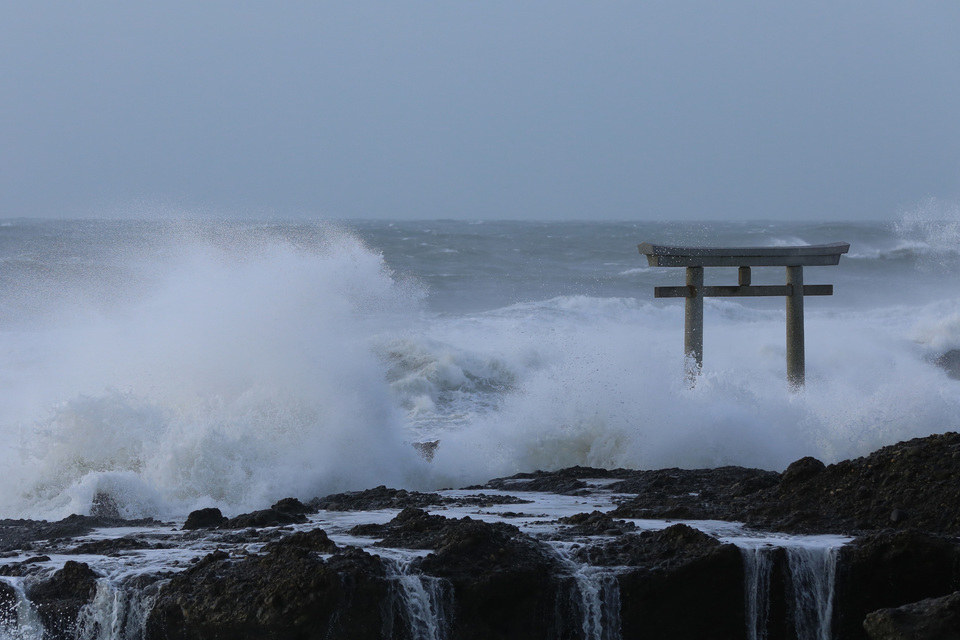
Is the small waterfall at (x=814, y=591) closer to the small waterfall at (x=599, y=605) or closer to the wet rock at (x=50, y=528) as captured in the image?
the small waterfall at (x=599, y=605)

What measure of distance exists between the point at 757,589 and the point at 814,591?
283 mm

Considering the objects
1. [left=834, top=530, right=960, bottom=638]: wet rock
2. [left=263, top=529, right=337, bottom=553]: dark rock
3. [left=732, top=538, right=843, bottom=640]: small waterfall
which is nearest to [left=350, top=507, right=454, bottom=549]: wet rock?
[left=263, top=529, right=337, bottom=553]: dark rock

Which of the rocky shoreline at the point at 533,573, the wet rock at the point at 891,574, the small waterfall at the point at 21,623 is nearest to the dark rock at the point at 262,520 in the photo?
the rocky shoreline at the point at 533,573

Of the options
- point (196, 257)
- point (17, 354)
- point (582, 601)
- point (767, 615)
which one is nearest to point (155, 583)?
point (582, 601)

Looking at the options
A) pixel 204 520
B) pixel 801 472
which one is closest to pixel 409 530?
pixel 204 520

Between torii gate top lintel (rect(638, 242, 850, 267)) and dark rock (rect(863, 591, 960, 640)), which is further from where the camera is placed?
torii gate top lintel (rect(638, 242, 850, 267))

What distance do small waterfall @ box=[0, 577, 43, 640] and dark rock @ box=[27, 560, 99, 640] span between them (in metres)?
0.03

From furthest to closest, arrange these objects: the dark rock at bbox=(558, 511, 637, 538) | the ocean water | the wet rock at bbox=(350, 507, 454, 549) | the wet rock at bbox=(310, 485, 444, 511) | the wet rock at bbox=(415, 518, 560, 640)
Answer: the ocean water, the wet rock at bbox=(310, 485, 444, 511), the dark rock at bbox=(558, 511, 637, 538), the wet rock at bbox=(350, 507, 454, 549), the wet rock at bbox=(415, 518, 560, 640)

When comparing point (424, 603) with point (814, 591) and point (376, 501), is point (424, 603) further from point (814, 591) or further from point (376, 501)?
point (376, 501)

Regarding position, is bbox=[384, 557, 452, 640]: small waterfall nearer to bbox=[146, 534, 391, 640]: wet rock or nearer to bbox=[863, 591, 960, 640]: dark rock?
bbox=[146, 534, 391, 640]: wet rock

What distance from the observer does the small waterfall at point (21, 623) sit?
5090 mm

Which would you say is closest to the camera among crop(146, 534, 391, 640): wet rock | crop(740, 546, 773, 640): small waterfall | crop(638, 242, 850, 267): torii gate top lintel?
crop(146, 534, 391, 640): wet rock

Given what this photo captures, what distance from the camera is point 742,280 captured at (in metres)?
11.6

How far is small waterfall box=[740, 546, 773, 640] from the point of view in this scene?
18.1ft
